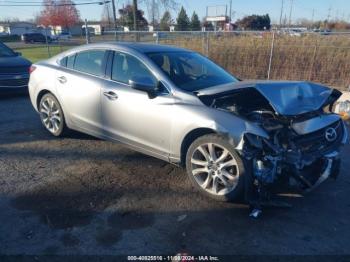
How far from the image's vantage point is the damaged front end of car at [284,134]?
3.40 meters

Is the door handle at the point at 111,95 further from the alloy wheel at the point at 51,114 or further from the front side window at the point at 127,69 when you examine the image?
the alloy wheel at the point at 51,114

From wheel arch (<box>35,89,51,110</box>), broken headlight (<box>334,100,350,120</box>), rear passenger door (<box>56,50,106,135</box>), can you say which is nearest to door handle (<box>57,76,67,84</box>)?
rear passenger door (<box>56,50,106,135</box>)

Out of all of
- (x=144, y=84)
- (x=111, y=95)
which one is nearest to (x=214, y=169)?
(x=144, y=84)

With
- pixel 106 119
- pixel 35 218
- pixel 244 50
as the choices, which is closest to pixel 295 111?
pixel 106 119

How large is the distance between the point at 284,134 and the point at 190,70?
1.71 metres

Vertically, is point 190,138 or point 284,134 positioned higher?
point 284,134

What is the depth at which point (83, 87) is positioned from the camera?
4.89 m

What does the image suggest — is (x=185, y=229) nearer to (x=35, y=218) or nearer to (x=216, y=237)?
(x=216, y=237)

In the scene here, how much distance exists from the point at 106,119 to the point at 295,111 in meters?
2.50

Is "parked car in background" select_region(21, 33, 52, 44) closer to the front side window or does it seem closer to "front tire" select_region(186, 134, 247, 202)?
the front side window

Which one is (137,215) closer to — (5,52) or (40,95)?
(40,95)

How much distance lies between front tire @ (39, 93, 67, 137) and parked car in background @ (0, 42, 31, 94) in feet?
12.2

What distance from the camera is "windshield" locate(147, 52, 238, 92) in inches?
168

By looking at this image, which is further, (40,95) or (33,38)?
(33,38)
